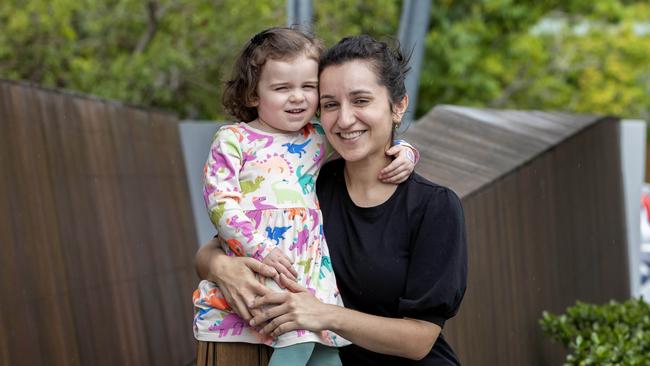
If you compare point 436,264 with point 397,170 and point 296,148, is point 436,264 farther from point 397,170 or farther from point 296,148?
point 296,148

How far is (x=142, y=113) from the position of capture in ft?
27.9

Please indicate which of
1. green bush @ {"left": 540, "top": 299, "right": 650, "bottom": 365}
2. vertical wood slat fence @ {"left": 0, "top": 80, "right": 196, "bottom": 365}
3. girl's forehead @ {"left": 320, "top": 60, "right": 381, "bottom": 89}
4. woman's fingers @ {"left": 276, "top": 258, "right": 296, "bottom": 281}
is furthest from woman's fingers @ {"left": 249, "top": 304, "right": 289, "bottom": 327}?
green bush @ {"left": 540, "top": 299, "right": 650, "bottom": 365}

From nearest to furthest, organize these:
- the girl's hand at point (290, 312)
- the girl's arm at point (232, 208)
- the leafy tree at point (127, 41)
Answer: the girl's hand at point (290, 312), the girl's arm at point (232, 208), the leafy tree at point (127, 41)

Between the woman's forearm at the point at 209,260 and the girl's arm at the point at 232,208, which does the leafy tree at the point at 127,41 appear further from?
the girl's arm at the point at 232,208

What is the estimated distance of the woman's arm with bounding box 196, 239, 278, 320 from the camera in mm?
3365

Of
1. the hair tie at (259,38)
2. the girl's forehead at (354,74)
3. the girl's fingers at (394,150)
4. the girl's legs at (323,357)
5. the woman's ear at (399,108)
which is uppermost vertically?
the hair tie at (259,38)

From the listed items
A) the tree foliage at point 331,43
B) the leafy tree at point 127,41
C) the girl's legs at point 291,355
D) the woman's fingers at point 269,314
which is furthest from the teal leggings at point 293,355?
the leafy tree at point 127,41

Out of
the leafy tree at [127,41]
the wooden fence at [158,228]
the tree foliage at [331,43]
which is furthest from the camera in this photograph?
the tree foliage at [331,43]

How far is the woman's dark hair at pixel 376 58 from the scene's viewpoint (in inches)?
138

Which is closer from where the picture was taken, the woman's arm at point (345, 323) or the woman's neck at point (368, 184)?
the woman's arm at point (345, 323)

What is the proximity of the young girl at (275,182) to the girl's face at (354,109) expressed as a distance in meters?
0.03

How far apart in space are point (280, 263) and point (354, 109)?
0.49m

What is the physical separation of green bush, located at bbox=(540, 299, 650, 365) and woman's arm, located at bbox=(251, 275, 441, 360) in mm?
2777

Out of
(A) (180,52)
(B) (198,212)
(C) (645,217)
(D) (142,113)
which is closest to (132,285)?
(D) (142,113)
